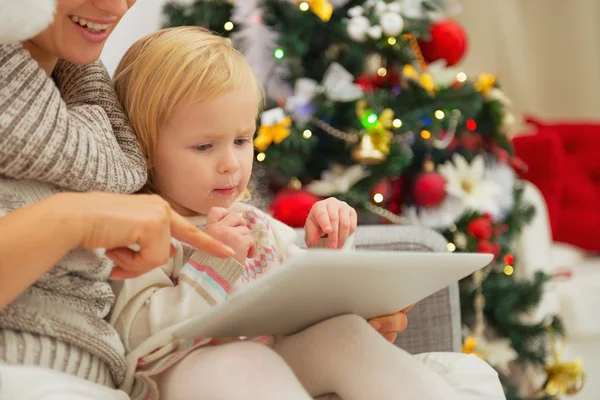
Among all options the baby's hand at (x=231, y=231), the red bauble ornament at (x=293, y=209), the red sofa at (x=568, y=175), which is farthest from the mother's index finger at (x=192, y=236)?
the red sofa at (x=568, y=175)

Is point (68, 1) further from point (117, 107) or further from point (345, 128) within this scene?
point (345, 128)

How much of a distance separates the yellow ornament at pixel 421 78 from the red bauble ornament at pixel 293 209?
48cm

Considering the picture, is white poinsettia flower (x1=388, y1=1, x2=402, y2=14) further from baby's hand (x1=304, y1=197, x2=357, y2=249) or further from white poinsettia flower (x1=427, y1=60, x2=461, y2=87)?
baby's hand (x1=304, y1=197, x2=357, y2=249)

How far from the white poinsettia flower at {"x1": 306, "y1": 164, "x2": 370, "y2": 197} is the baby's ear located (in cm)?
106

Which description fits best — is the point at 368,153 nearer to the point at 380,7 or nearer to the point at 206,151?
the point at 380,7

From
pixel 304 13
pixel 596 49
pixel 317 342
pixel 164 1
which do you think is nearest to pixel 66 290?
pixel 317 342

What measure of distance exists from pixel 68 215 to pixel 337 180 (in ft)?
3.75

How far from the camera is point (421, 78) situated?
193cm

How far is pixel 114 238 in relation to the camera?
72 cm

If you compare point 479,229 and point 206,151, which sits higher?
point 206,151

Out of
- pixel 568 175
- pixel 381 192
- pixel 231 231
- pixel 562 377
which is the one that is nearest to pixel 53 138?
pixel 231 231

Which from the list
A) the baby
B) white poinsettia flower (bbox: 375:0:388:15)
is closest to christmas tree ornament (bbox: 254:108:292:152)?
white poinsettia flower (bbox: 375:0:388:15)

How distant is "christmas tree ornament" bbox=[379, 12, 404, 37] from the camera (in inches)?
70.9

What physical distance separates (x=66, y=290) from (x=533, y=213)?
1.44m
